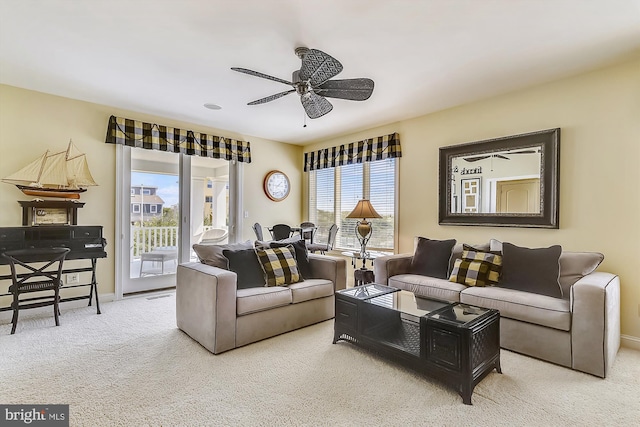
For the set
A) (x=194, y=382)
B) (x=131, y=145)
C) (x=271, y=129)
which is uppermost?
(x=271, y=129)

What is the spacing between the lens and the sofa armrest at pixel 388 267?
349 centimetres

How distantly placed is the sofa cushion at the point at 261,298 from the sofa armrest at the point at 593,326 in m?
2.25

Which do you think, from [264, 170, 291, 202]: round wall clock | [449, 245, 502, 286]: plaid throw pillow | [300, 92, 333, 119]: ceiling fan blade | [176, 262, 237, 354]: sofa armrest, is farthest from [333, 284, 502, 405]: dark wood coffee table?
[264, 170, 291, 202]: round wall clock

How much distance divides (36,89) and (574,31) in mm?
5107

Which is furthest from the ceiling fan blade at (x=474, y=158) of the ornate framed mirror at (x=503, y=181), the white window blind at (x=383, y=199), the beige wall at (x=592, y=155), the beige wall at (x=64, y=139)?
the beige wall at (x=64, y=139)

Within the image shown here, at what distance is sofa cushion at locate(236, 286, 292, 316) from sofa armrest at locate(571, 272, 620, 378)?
2.25 metres

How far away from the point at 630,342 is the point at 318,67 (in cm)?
346

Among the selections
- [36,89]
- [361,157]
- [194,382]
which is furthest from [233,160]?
[194,382]

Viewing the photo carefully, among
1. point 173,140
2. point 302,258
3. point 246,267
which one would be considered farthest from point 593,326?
point 173,140

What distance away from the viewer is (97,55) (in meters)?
2.66

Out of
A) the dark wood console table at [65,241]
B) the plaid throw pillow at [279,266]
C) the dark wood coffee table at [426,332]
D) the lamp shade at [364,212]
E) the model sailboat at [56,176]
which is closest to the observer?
the dark wood coffee table at [426,332]

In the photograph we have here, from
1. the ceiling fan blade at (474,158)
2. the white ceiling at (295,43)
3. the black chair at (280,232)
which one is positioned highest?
the white ceiling at (295,43)

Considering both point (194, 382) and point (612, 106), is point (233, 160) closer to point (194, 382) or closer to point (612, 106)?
point (194, 382)
